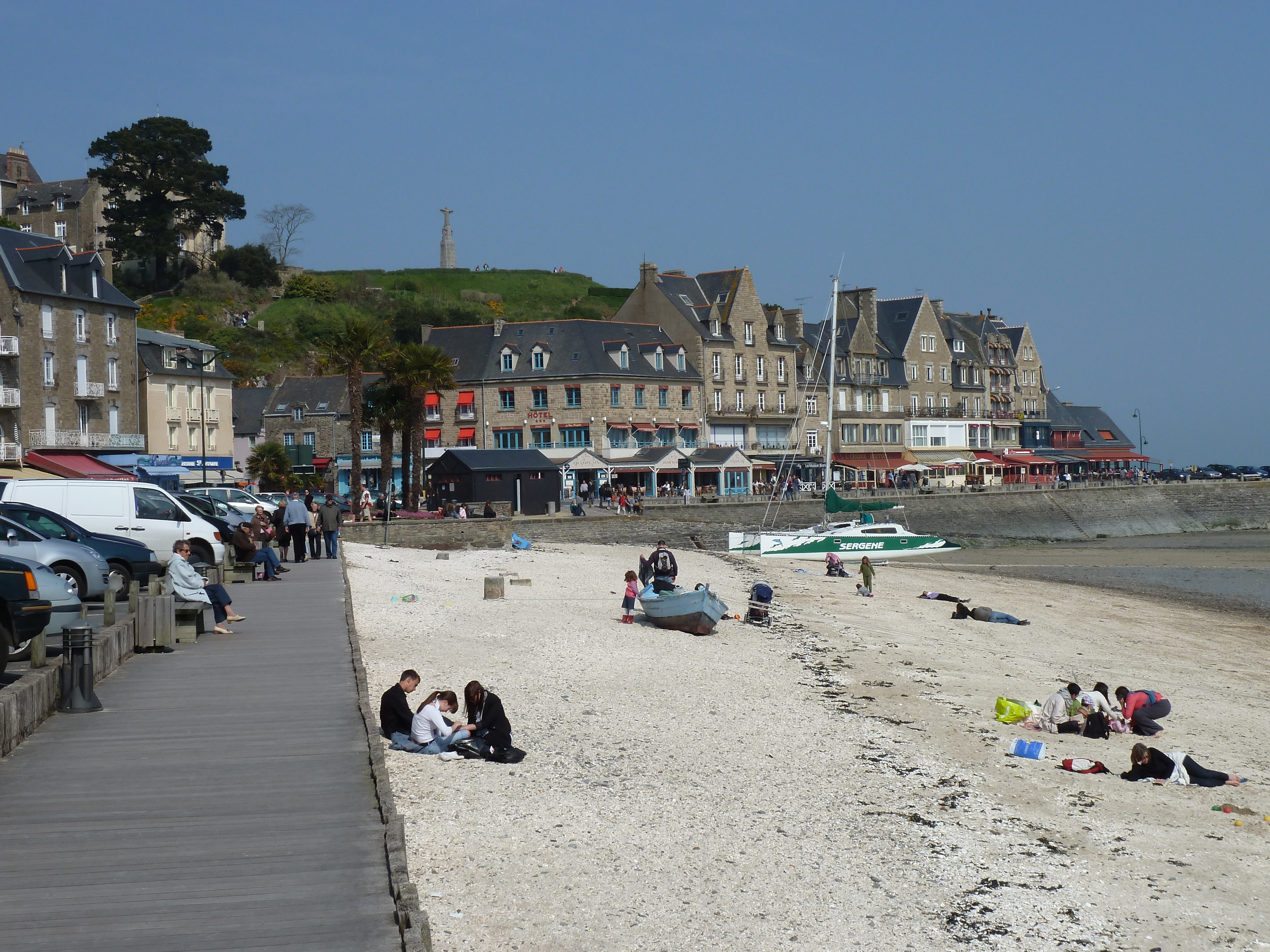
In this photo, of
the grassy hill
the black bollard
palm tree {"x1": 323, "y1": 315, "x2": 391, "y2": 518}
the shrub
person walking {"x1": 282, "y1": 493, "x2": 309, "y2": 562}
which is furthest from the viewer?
the shrub

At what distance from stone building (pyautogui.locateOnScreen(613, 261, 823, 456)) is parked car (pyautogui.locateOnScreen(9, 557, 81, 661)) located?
6230 centimetres

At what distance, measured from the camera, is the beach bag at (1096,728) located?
15492 millimetres

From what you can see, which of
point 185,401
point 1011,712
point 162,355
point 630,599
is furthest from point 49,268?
point 1011,712

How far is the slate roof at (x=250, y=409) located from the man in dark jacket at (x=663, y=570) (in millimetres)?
53276

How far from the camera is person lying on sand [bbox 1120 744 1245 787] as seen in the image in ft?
43.8

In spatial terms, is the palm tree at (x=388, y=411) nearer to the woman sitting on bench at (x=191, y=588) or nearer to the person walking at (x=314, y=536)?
the person walking at (x=314, y=536)

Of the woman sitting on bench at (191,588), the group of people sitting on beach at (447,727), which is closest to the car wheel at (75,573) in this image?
the woman sitting on bench at (191,588)

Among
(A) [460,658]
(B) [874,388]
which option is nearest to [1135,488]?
(B) [874,388]

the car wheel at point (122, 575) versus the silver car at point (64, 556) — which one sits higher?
the silver car at point (64, 556)

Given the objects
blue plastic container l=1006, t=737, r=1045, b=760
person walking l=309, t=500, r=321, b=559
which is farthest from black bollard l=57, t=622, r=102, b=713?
person walking l=309, t=500, r=321, b=559

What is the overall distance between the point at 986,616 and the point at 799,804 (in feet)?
60.3

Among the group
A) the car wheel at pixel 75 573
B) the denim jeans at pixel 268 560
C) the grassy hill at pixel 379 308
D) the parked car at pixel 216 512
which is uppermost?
the grassy hill at pixel 379 308

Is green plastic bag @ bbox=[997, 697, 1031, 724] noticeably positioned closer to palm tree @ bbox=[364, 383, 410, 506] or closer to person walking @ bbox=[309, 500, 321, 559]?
person walking @ bbox=[309, 500, 321, 559]

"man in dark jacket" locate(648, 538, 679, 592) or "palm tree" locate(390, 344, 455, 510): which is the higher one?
"palm tree" locate(390, 344, 455, 510)
